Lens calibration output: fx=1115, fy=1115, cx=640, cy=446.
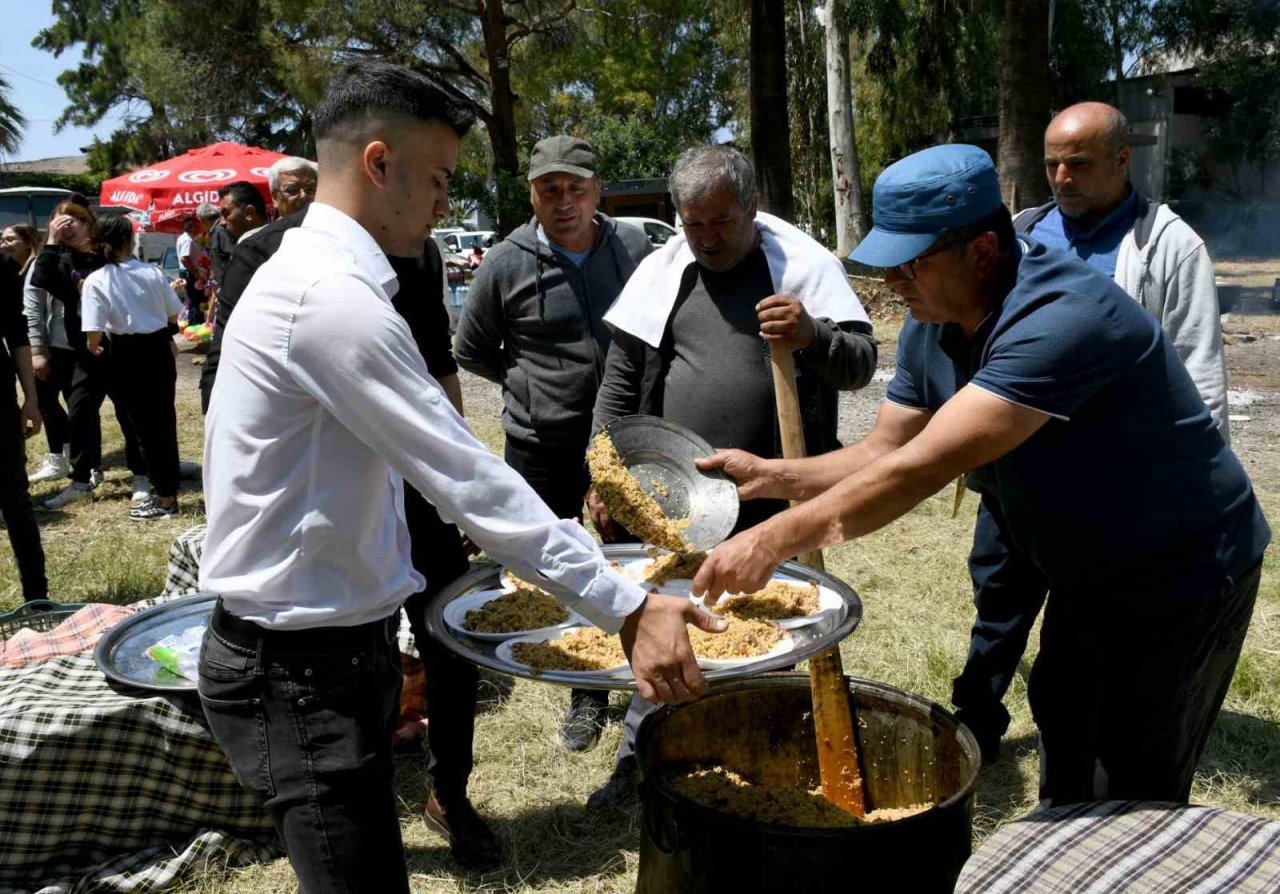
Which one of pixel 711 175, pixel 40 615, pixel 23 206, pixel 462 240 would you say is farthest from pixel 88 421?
pixel 462 240

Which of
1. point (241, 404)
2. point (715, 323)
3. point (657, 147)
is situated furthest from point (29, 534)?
point (657, 147)

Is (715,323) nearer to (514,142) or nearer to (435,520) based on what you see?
(435,520)

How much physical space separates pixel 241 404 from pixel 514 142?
20.8 m

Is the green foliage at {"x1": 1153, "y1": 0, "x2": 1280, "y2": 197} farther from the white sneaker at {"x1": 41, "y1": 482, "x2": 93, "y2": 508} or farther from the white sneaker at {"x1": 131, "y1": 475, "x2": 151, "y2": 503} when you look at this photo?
the white sneaker at {"x1": 41, "y1": 482, "x2": 93, "y2": 508}

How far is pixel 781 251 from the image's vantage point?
11.9 feet

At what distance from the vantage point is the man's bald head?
12.5 ft

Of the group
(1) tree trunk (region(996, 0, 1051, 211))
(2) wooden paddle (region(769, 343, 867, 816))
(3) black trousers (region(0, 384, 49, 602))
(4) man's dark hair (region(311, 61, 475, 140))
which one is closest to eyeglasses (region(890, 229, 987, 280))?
(2) wooden paddle (region(769, 343, 867, 816))

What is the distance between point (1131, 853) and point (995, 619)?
1.55 m

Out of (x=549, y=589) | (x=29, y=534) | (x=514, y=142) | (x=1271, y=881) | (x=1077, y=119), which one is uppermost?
(x=514, y=142)

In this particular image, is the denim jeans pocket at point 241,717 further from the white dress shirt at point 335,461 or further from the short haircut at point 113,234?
the short haircut at point 113,234

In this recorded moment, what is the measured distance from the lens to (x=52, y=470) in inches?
348

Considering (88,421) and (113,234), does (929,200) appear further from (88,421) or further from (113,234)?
(88,421)

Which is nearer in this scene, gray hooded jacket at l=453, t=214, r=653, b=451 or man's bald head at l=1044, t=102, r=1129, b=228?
man's bald head at l=1044, t=102, r=1129, b=228

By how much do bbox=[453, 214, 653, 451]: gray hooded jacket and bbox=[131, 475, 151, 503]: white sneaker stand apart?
4544 mm
